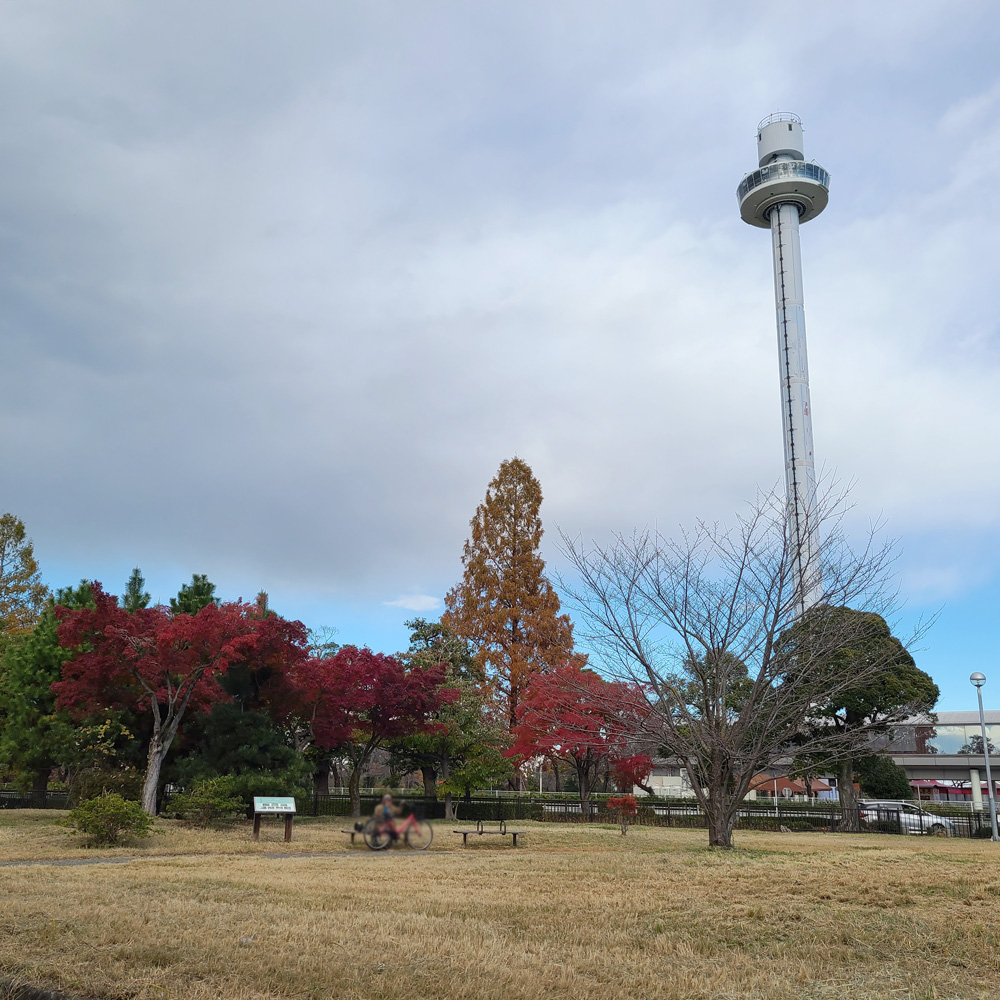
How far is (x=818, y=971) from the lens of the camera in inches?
235

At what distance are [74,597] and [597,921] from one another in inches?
966

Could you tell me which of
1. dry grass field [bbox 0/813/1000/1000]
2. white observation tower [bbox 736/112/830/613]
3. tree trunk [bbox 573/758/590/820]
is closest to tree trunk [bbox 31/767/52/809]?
dry grass field [bbox 0/813/1000/1000]

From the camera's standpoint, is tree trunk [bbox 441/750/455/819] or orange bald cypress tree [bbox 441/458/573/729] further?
orange bald cypress tree [bbox 441/458/573/729]

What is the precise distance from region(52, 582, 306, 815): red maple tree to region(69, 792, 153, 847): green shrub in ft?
13.9

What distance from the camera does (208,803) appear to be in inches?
710

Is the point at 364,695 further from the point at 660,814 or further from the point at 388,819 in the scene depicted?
the point at 660,814

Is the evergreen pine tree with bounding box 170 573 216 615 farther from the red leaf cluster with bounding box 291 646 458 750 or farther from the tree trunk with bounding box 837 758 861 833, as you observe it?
the tree trunk with bounding box 837 758 861 833

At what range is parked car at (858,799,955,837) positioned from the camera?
2806 cm

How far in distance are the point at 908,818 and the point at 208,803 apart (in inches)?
937

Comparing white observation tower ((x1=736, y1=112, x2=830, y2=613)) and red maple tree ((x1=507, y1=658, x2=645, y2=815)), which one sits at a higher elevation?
white observation tower ((x1=736, y1=112, x2=830, y2=613))

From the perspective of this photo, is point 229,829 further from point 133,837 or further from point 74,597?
point 74,597

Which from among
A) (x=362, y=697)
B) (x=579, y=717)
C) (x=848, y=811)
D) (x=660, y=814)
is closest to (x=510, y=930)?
(x=579, y=717)

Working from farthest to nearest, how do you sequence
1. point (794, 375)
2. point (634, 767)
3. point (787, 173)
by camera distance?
point (787, 173) → point (794, 375) → point (634, 767)

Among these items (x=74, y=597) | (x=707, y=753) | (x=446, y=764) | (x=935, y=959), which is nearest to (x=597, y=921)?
(x=935, y=959)
